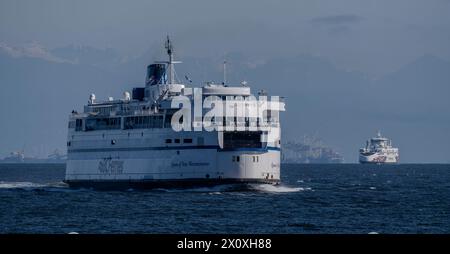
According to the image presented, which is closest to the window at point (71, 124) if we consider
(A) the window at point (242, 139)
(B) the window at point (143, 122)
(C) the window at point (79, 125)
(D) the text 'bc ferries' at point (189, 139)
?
(C) the window at point (79, 125)

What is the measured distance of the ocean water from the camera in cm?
5259

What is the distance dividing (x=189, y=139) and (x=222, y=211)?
659 inches

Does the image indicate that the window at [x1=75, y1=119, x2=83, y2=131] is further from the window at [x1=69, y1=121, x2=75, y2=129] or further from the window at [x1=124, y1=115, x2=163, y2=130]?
the window at [x1=124, y1=115, x2=163, y2=130]

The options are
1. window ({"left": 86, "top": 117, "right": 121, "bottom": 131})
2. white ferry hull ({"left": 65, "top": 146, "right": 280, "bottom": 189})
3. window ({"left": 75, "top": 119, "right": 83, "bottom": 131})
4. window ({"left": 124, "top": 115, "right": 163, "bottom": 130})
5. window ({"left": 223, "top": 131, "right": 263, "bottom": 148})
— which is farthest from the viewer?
window ({"left": 75, "top": 119, "right": 83, "bottom": 131})

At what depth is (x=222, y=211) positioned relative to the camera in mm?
62000

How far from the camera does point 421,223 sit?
5700 cm

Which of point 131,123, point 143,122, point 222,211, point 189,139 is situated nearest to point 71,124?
point 131,123

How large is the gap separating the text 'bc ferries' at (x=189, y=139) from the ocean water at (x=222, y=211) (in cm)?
157

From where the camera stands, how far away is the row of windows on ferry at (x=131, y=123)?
78.7 meters

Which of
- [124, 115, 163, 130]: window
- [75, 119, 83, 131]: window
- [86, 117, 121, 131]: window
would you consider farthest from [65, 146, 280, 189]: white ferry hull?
[75, 119, 83, 131]: window

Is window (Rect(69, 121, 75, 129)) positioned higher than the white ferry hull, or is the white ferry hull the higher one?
window (Rect(69, 121, 75, 129))

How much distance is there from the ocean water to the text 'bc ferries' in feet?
5.17
